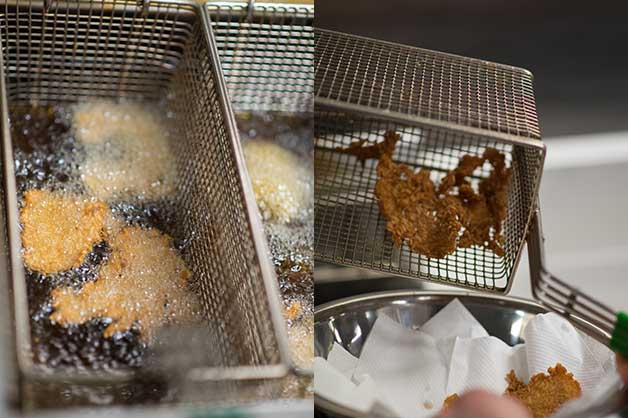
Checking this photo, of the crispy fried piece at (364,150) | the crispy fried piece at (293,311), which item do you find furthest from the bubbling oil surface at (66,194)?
the crispy fried piece at (364,150)

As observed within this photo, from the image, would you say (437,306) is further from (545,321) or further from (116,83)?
(116,83)

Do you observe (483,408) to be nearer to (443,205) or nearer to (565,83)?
(443,205)

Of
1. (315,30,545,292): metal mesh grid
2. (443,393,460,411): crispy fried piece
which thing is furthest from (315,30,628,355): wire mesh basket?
(443,393,460,411): crispy fried piece

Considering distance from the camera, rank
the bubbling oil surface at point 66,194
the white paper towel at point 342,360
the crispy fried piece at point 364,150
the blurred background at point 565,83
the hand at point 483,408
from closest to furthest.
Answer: the hand at point 483,408, the bubbling oil surface at point 66,194, the white paper towel at point 342,360, the crispy fried piece at point 364,150, the blurred background at point 565,83

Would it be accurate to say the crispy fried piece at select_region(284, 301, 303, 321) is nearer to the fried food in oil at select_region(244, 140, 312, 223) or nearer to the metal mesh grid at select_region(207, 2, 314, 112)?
the fried food in oil at select_region(244, 140, 312, 223)

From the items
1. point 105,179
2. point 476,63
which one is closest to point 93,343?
point 105,179

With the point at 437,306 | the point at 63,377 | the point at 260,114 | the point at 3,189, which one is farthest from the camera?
the point at 260,114

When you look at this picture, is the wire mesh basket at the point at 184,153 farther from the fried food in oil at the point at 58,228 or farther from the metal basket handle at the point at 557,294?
the metal basket handle at the point at 557,294
